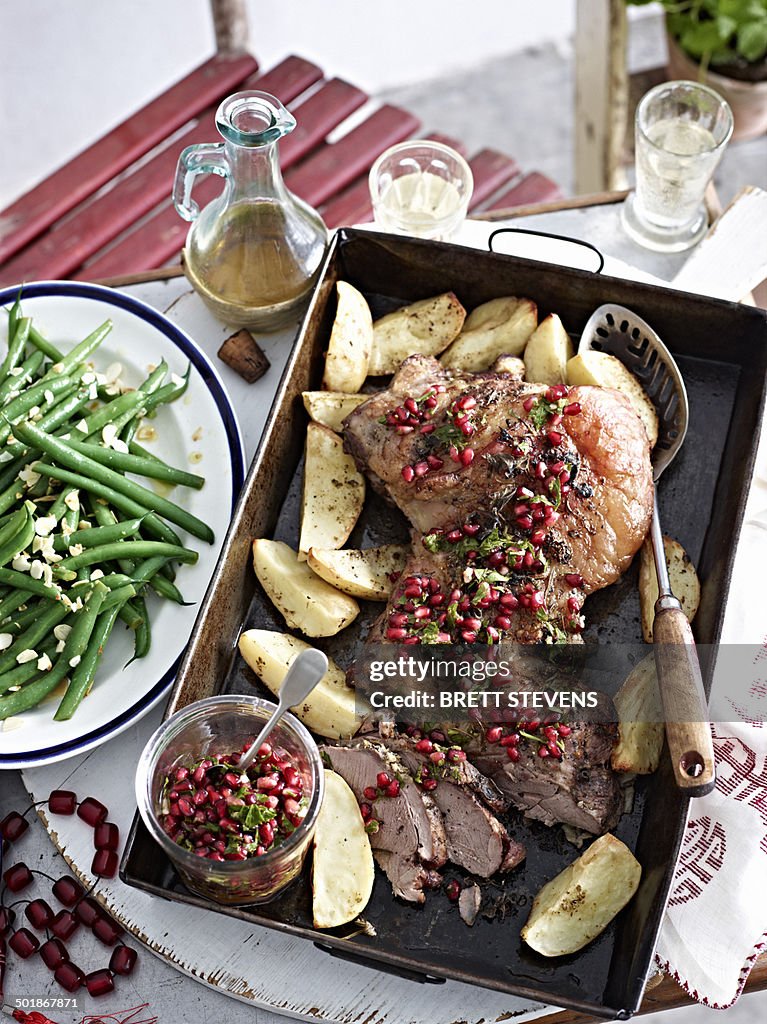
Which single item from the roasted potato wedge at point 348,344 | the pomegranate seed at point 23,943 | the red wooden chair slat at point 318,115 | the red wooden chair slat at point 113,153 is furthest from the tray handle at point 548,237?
the pomegranate seed at point 23,943

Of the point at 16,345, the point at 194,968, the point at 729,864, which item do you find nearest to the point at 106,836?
the point at 194,968

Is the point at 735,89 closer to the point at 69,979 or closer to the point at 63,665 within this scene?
the point at 63,665

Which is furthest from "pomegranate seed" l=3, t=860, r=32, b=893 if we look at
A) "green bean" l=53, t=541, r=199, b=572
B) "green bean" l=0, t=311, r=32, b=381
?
"green bean" l=0, t=311, r=32, b=381

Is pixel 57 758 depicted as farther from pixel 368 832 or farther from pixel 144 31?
pixel 144 31

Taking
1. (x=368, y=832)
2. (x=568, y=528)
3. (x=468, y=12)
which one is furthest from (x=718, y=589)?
(x=468, y=12)

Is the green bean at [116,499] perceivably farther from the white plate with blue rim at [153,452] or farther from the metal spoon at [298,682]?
the metal spoon at [298,682]

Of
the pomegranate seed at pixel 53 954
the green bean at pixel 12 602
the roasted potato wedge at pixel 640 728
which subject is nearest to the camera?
the roasted potato wedge at pixel 640 728
